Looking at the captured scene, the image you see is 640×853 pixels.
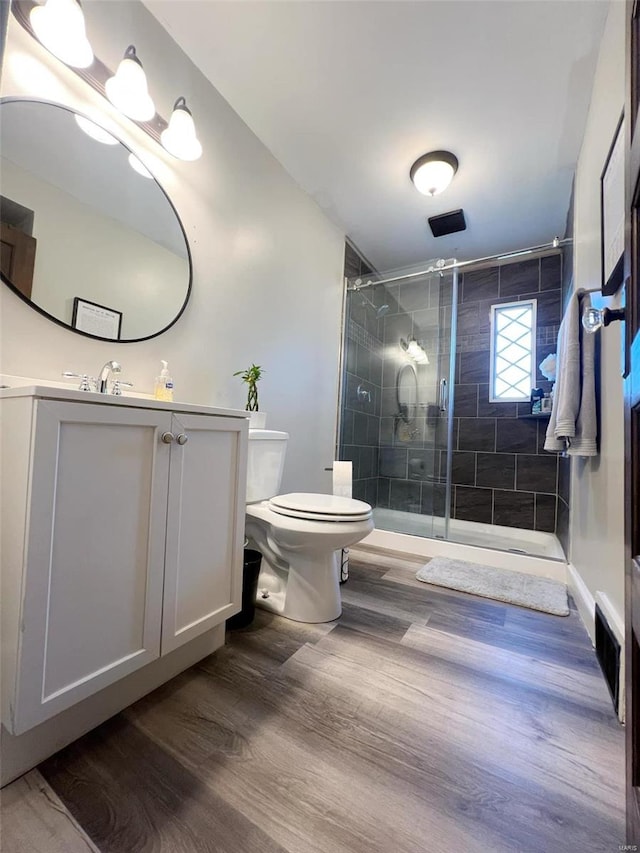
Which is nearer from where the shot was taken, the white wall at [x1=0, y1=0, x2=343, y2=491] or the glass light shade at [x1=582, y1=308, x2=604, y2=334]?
the glass light shade at [x1=582, y1=308, x2=604, y2=334]

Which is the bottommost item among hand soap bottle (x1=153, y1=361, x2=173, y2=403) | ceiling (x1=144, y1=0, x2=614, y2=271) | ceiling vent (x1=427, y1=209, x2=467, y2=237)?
hand soap bottle (x1=153, y1=361, x2=173, y2=403)

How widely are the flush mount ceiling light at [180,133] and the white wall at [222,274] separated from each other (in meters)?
0.05

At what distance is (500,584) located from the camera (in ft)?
5.82

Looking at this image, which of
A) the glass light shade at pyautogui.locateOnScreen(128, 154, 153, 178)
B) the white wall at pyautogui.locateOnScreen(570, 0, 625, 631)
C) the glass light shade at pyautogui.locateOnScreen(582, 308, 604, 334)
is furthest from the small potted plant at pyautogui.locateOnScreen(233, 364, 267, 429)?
the white wall at pyautogui.locateOnScreen(570, 0, 625, 631)

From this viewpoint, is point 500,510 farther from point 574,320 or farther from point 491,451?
point 574,320

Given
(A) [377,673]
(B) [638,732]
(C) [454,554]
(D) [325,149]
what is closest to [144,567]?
(A) [377,673]

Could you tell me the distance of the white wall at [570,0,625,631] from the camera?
1.08 m

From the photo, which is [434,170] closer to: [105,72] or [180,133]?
[180,133]

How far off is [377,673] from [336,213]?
266cm

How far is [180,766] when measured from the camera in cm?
75

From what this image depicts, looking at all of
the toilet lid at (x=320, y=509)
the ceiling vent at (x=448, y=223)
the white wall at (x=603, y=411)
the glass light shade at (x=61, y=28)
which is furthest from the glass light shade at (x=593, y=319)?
the ceiling vent at (x=448, y=223)

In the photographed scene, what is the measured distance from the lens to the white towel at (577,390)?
1.31 meters

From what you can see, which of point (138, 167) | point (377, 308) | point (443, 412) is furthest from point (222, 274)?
point (443, 412)

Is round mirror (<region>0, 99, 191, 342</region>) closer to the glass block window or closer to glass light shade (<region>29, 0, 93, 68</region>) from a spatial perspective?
glass light shade (<region>29, 0, 93, 68</region>)
